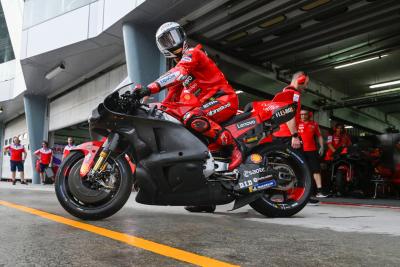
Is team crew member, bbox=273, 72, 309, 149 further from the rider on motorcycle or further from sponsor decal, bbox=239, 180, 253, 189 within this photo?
sponsor decal, bbox=239, 180, 253, 189

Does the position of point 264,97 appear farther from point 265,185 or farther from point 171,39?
point 265,185

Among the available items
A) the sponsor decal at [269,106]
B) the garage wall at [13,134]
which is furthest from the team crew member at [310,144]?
the garage wall at [13,134]

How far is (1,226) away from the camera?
9.57 feet

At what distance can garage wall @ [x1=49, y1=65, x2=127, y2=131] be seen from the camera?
14981 millimetres

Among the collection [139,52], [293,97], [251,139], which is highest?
[139,52]

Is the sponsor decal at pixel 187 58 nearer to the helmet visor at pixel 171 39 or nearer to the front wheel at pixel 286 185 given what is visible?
the helmet visor at pixel 171 39

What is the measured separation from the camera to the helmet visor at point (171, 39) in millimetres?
3732

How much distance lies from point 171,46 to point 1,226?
2229mm

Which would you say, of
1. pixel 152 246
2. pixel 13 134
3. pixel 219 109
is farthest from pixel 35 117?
pixel 152 246

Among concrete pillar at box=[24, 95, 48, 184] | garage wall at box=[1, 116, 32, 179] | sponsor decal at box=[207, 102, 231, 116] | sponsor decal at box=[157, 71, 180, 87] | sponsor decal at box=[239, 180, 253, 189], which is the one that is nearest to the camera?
sponsor decal at box=[157, 71, 180, 87]

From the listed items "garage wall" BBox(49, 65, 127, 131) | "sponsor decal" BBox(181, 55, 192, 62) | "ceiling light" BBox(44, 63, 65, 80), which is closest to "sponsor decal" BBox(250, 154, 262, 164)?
"sponsor decal" BBox(181, 55, 192, 62)

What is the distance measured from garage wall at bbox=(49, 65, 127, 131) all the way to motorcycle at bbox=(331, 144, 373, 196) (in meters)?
8.19

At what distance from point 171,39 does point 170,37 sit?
0.02 m

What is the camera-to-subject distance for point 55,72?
613 inches
